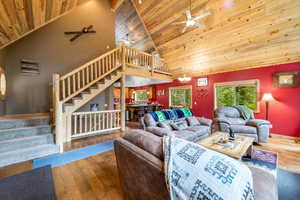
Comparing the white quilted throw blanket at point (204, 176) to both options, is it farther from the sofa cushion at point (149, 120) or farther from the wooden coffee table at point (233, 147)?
the sofa cushion at point (149, 120)

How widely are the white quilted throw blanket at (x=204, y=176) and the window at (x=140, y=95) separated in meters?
8.80

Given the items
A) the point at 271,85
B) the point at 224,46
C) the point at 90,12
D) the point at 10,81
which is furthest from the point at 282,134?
the point at 10,81

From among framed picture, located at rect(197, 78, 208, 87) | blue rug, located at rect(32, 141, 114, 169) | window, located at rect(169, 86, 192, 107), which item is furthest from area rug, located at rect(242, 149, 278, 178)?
window, located at rect(169, 86, 192, 107)

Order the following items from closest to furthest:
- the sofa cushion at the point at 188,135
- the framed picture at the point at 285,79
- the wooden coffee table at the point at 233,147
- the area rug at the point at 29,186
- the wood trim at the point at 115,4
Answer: the area rug at the point at 29,186, the wooden coffee table at the point at 233,147, the sofa cushion at the point at 188,135, the framed picture at the point at 285,79, the wood trim at the point at 115,4

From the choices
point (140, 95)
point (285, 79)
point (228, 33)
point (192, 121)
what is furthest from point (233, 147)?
point (140, 95)

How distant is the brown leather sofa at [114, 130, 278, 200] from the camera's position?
93 centimetres

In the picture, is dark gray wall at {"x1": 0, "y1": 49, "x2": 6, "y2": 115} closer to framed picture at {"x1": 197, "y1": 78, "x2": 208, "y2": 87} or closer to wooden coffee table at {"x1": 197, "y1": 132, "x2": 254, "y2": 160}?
wooden coffee table at {"x1": 197, "y1": 132, "x2": 254, "y2": 160}

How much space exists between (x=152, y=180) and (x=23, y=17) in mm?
3983

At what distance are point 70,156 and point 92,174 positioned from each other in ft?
3.33

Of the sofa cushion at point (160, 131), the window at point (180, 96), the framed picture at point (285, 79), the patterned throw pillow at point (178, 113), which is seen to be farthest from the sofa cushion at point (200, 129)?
the window at point (180, 96)

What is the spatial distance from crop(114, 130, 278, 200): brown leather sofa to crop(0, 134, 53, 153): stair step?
264 cm

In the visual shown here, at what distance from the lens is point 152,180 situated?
0.97 m

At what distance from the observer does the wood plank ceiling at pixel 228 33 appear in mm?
3244

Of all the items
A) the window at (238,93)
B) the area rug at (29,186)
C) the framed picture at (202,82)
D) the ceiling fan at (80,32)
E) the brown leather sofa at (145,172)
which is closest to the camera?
the brown leather sofa at (145,172)
